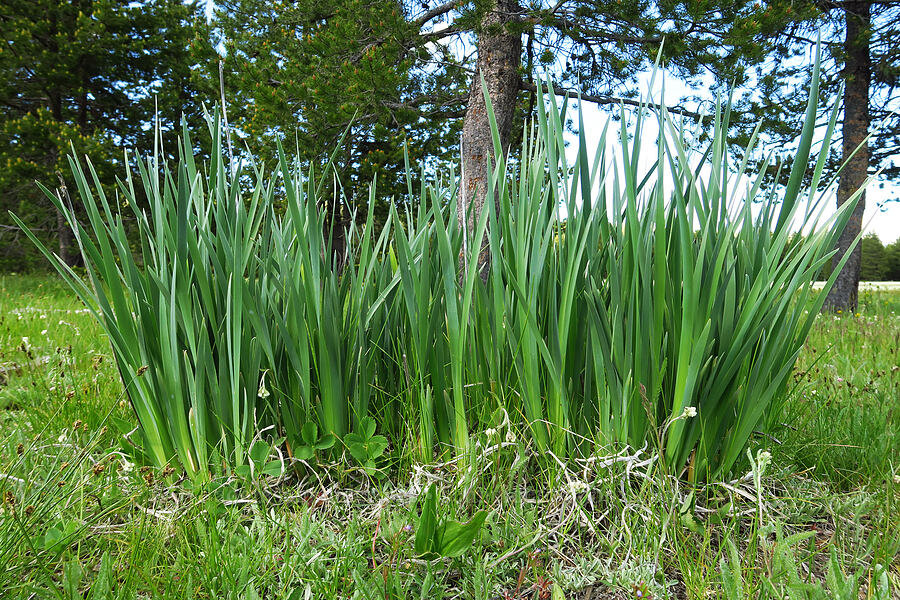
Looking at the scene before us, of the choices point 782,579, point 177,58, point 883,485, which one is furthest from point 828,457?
point 177,58

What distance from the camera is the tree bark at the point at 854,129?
675cm

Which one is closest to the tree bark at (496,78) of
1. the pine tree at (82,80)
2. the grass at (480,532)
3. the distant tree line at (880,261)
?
the grass at (480,532)

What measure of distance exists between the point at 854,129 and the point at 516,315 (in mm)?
8020

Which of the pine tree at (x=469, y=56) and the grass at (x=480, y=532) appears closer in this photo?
the grass at (x=480, y=532)

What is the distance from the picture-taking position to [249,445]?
116 centimetres

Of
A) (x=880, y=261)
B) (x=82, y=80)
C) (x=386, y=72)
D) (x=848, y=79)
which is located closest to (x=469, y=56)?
(x=386, y=72)

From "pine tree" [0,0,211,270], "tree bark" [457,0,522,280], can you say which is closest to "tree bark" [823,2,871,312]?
"tree bark" [457,0,522,280]

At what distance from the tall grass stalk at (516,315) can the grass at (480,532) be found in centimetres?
8

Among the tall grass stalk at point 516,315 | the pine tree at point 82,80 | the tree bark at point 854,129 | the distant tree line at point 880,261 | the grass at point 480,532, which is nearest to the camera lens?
the grass at point 480,532

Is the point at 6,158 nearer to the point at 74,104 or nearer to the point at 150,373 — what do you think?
the point at 74,104

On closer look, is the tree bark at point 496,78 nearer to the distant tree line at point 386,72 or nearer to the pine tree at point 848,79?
the distant tree line at point 386,72

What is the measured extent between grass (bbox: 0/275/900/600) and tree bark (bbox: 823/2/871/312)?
686 centimetres

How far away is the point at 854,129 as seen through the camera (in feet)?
22.6

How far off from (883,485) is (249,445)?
59.6 inches
